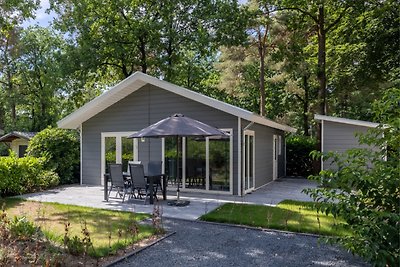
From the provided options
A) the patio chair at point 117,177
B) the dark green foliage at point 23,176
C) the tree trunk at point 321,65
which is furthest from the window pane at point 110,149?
the tree trunk at point 321,65

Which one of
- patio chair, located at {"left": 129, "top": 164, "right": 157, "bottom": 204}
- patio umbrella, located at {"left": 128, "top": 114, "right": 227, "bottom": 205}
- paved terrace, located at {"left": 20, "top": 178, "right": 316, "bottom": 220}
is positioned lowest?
paved terrace, located at {"left": 20, "top": 178, "right": 316, "bottom": 220}

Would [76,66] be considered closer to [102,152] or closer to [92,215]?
[102,152]

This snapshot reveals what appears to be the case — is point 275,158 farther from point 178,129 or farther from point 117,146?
point 178,129

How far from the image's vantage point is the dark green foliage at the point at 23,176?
9586mm

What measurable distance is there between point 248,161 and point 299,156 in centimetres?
658

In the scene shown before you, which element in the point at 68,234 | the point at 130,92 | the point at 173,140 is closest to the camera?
the point at 68,234

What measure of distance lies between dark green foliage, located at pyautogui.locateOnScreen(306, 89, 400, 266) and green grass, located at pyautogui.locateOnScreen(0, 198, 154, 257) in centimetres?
326

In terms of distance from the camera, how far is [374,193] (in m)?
3.20

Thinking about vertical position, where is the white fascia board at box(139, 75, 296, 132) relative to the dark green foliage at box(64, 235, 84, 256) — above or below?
above

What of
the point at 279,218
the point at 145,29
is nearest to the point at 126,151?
the point at 279,218

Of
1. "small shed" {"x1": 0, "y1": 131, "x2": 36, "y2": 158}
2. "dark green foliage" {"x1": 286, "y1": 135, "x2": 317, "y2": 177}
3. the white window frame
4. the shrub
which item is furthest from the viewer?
"small shed" {"x1": 0, "y1": 131, "x2": 36, "y2": 158}

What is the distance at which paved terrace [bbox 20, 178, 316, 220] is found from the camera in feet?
25.5

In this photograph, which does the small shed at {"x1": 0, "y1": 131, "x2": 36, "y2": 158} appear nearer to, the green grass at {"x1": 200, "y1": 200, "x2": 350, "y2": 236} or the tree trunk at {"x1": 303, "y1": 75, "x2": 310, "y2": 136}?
the green grass at {"x1": 200, "y1": 200, "x2": 350, "y2": 236}

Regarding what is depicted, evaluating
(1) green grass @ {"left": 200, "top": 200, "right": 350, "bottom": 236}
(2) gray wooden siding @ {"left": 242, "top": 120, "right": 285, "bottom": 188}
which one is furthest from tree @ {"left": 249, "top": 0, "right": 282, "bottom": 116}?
(1) green grass @ {"left": 200, "top": 200, "right": 350, "bottom": 236}
